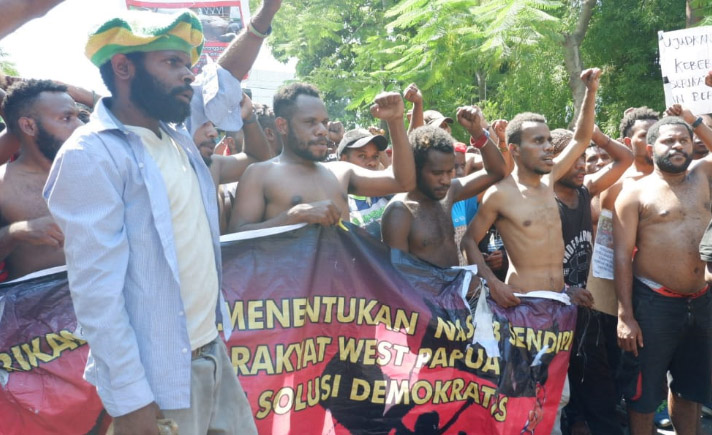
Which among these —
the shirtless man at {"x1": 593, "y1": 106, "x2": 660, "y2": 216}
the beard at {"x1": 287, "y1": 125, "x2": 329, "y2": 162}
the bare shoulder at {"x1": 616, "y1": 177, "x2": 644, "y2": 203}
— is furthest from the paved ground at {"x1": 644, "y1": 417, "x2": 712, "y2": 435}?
the beard at {"x1": 287, "y1": 125, "x2": 329, "y2": 162}

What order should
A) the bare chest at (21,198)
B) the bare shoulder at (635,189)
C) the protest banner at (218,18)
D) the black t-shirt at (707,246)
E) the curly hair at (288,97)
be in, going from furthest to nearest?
the protest banner at (218,18), the bare shoulder at (635,189), the black t-shirt at (707,246), the curly hair at (288,97), the bare chest at (21,198)

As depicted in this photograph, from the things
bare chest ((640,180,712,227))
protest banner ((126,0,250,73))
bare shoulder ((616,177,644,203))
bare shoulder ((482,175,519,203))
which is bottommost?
bare chest ((640,180,712,227))

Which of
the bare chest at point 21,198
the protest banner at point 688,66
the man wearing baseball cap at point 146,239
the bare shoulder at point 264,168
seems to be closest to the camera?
the man wearing baseball cap at point 146,239

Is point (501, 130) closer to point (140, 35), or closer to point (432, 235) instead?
point (432, 235)

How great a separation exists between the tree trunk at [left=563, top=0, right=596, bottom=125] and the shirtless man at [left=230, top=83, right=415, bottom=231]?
9821mm

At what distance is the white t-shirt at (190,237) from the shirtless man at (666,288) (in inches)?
123

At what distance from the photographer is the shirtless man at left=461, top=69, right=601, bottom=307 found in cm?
443

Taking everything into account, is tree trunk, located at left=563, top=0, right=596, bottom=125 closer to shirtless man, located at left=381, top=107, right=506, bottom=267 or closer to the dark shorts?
the dark shorts

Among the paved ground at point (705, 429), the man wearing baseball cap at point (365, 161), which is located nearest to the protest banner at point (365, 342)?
the man wearing baseball cap at point (365, 161)

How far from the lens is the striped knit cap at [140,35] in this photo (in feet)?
7.51

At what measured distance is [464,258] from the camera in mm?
4676

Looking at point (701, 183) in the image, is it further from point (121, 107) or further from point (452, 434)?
point (121, 107)

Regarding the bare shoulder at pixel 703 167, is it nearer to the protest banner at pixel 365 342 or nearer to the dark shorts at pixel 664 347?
the dark shorts at pixel 664 347

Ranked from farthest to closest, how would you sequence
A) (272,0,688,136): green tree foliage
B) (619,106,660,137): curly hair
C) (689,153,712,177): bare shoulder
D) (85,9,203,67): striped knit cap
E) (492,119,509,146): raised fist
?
(272,0,688,136): green tree foliage → (619,106,660,137): curly hair → (492,119,509,146): raised fist → (689,153,712,177): bare shoulder → (85,9,203,67): striped knit cap
